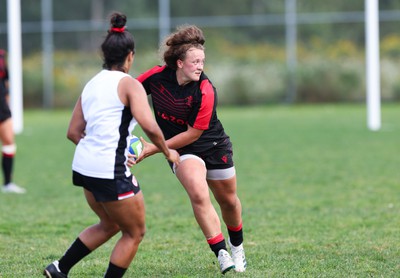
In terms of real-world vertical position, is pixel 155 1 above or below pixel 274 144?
above

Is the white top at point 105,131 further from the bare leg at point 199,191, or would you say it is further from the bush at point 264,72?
the bush at point 264,72

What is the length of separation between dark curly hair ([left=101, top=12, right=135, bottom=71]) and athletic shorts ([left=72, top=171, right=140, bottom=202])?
0.68m

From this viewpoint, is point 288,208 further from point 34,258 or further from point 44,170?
point 44,170

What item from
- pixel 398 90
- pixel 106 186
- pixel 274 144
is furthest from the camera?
pixel 398 90

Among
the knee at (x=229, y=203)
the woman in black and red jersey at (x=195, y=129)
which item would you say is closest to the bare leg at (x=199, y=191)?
the woman in black and red jersey at (x=195, y=129)

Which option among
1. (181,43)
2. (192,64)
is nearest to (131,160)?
(192,64)

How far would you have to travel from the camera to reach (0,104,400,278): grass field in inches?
238

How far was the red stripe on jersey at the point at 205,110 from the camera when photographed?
5.61 meters

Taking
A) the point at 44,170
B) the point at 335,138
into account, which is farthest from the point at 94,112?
the point at 335,138

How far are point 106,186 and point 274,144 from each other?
11.0 metres

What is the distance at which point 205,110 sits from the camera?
5.61m

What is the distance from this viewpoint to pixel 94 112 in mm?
4754

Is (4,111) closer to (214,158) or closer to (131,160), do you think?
(214,158)

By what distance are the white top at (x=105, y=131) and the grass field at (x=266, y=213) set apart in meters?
1.29
